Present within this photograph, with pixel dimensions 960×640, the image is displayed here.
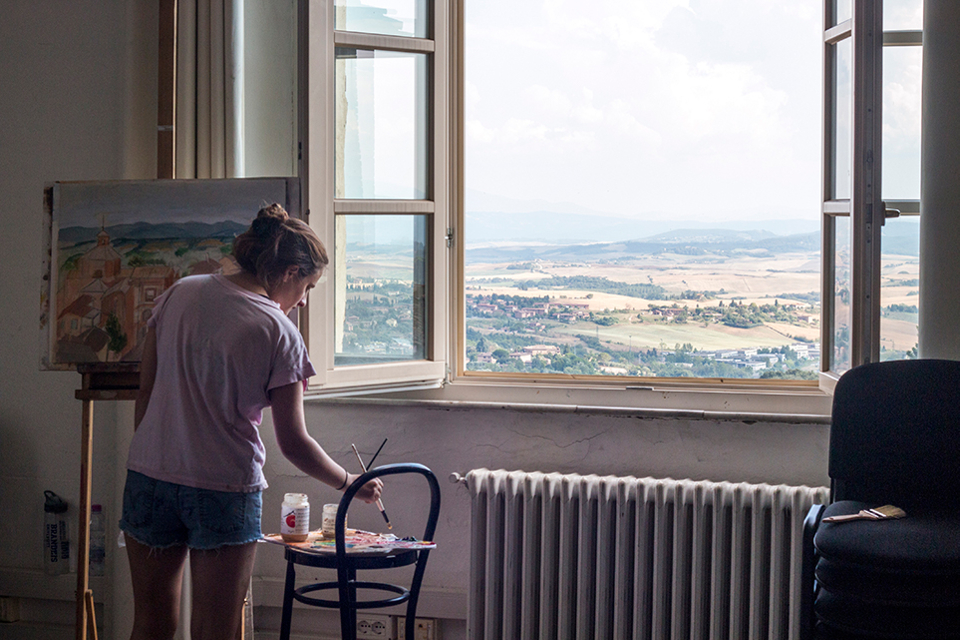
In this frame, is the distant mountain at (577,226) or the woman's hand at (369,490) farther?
the distant mountain at (577,226)

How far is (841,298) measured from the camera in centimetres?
253

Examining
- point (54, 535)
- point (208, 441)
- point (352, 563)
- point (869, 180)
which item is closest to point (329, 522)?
point (352, 563)

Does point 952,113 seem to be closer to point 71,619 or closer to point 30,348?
point 30,348

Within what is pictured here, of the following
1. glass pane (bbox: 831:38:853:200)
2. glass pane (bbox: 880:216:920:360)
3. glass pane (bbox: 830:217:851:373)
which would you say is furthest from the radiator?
glass pane (bbox: 831:38:853:200)

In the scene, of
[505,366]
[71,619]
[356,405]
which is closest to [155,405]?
[356,405]

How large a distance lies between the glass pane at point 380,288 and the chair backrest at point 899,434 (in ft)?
4.48

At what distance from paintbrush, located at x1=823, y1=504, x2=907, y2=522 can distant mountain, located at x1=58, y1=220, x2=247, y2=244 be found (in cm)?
179

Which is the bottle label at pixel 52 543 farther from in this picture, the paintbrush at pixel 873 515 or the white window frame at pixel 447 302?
the paintbrush at pixel 873 515

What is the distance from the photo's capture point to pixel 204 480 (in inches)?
70.9

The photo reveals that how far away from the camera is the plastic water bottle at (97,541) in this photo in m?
2.91

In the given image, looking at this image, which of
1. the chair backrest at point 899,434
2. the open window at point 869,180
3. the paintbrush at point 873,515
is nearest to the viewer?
the paintbrush at point 873,515

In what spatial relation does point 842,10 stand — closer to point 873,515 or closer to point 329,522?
point 873,515

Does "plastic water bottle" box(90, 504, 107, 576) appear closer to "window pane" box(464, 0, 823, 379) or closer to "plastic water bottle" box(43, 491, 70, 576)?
"plastic water bottle" box(43, 491, 70, 576)

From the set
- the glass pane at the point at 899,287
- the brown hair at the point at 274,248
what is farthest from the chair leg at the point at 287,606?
the glass pane at the point at 899,287
